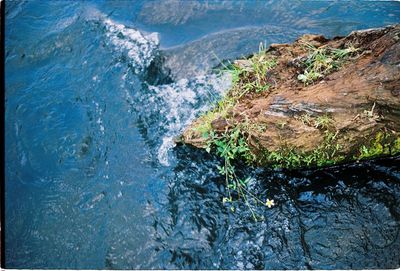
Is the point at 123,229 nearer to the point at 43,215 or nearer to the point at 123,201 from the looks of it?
the point at 123,201

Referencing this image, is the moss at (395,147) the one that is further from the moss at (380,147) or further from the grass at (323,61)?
the grass at (323,61)

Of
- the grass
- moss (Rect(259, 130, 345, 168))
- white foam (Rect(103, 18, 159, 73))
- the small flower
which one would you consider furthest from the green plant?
white foam (Rect(103, 18, 159, 73))

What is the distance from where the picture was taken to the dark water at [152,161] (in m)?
2.84

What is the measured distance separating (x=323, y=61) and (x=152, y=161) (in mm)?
1652

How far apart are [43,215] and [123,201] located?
0.66 metres

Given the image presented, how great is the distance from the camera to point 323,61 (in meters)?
2.96

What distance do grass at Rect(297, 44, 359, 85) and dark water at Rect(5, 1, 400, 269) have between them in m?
0.78

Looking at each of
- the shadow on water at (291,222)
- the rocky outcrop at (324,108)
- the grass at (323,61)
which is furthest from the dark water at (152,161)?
the grass at (323,61)

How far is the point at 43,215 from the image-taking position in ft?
10.1

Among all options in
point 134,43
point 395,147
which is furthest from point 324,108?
point 134,43

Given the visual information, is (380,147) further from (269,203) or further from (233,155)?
(233,155)

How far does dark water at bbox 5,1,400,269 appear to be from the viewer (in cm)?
284

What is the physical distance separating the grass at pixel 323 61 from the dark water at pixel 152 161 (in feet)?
2.57

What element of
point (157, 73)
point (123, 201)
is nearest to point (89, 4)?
point (157, 73)
